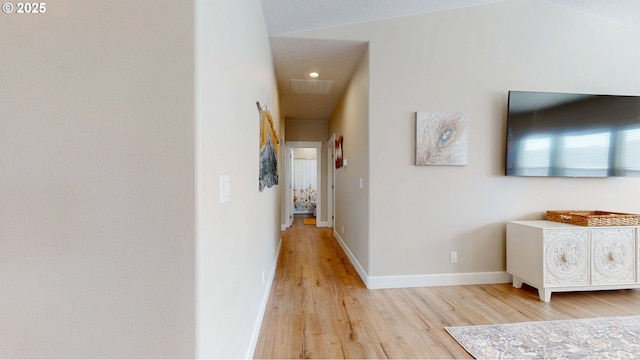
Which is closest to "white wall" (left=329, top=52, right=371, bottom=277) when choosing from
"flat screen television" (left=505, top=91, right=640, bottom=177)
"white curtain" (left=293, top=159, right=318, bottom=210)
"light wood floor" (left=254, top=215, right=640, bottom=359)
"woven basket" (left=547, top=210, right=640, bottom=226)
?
"light wood floor" (left=254, top=215, right=640, bottom=359)

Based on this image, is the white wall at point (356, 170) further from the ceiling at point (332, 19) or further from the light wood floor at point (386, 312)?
the light wood floor at point (386, 312)

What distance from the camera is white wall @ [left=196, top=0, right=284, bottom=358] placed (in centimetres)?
83

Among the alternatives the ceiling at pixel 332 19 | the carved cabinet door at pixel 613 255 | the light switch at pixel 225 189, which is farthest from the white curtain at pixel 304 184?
the light switch at pixel 225 189

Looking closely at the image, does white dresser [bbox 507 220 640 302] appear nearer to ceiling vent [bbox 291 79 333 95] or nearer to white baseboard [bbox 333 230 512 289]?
white baseboard [bbox 333 230 512 289]

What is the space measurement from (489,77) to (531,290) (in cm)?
224

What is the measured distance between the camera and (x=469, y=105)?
9.09 feet

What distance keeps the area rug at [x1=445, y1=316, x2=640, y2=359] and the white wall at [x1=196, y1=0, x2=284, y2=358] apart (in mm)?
1505

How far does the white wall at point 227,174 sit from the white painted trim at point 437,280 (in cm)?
132

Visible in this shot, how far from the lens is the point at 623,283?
2.45 m

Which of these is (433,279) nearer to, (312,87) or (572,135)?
(572,135)

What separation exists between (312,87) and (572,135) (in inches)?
125

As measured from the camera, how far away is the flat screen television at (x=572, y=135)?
273cm
